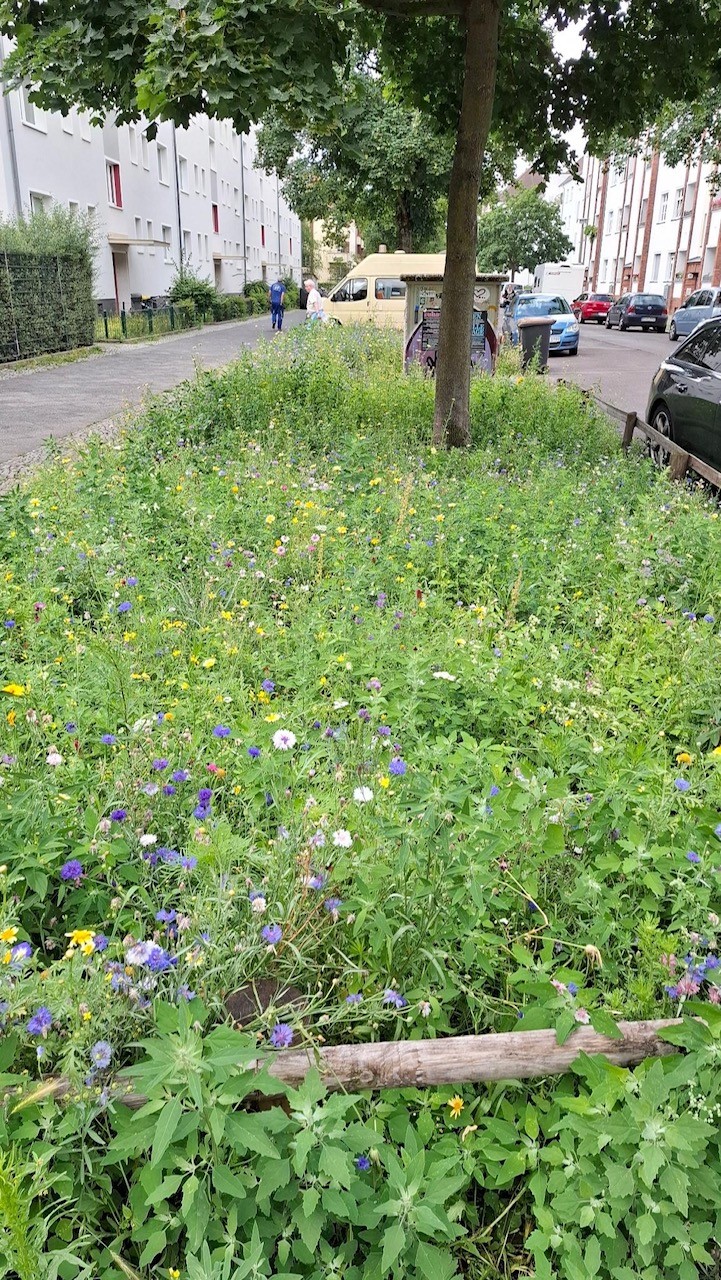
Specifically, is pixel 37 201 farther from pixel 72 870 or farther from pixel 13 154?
pixel 72 870

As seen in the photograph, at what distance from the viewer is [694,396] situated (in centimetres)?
927

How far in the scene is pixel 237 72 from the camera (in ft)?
18.2

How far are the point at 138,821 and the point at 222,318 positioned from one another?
4554cm

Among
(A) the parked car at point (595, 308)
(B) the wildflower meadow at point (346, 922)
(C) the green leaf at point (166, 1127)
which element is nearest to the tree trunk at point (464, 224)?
(B) the wildflower meadow at point (346, 922)

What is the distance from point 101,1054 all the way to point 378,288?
23945mm

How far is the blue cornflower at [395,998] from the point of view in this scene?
6.82 feet

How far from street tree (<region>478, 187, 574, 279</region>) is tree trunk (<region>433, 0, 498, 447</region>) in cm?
5652

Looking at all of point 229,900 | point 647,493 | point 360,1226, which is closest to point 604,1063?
point 360,1226

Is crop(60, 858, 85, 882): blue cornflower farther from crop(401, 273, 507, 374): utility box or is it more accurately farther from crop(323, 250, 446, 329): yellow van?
crop(323, 250, 446, 329): yellow van

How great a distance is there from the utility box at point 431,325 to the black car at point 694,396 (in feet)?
11.9

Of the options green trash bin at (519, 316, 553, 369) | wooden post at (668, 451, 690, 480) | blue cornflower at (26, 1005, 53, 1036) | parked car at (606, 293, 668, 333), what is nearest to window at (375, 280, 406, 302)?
green trash bin at (519, 316, 553, 369)

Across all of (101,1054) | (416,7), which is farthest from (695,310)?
(101,1054)

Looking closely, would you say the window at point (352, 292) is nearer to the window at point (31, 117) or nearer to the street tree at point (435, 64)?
the window at point (31, 117)

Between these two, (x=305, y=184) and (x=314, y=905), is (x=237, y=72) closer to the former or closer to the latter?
(x=314, y=905)
